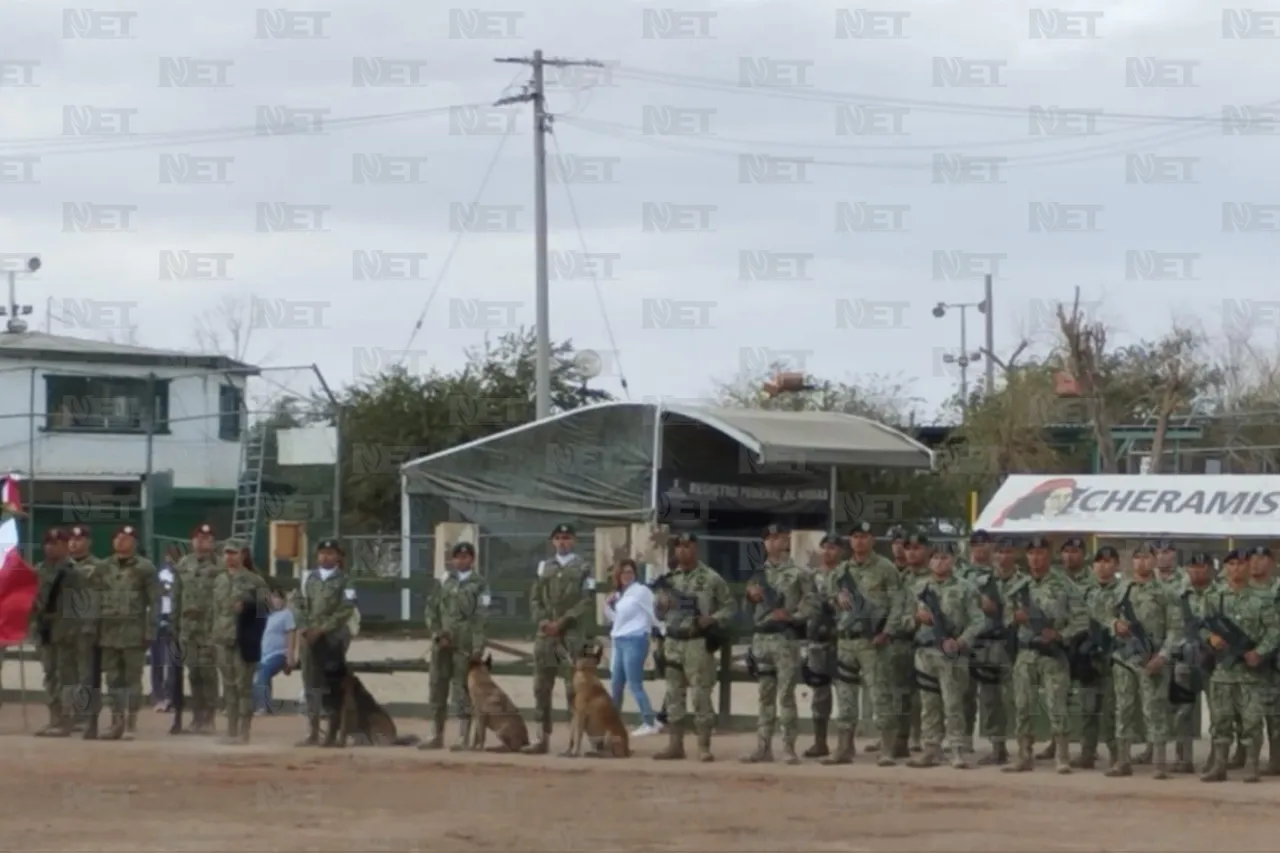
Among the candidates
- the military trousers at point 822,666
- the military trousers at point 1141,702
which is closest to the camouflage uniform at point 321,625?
the military trousers at point 822,666

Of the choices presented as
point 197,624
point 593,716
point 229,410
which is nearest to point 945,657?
point 593,716

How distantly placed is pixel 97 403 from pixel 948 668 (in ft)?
78.6

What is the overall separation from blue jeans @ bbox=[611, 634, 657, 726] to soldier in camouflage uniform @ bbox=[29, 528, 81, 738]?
16.6 feet

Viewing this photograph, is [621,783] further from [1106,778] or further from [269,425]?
[269,425]

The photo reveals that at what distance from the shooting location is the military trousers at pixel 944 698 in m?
16.2

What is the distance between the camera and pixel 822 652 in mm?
16891

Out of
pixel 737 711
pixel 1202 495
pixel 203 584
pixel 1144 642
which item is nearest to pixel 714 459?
pixel 1202 495

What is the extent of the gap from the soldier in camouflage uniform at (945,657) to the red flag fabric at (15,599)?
8561 mm

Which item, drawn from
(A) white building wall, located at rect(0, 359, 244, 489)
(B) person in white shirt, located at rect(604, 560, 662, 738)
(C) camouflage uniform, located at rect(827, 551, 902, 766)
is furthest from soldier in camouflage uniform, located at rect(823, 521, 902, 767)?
(A) white building wall, located at rect(0, 359, 244, 489)

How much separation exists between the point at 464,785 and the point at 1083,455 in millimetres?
34298

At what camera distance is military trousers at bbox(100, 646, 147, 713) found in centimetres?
1917

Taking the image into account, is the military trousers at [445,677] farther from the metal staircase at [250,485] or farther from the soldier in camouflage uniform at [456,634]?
the metal staircase at [250,485]

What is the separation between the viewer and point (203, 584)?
62.9ft

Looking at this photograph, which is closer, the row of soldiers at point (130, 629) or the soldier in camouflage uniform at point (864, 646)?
the soldier in camouflage uniform at point (864, 646)
